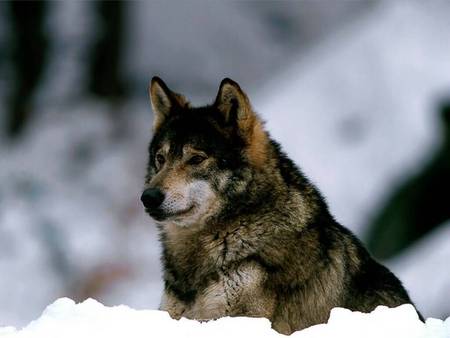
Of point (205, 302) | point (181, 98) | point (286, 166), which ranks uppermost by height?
point (181, 98)

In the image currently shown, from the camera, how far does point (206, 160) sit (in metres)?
8.03

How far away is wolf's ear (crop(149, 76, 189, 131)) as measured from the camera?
28.5 feet

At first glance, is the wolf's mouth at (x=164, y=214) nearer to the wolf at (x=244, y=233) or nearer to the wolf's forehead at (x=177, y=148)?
the wolf at (x=244, y=233)

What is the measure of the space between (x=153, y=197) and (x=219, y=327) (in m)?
1.69

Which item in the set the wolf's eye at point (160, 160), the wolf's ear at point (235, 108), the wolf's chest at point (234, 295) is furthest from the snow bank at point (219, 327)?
the wolf's ear at point (235, 108)

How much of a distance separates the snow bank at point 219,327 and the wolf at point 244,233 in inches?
46.5

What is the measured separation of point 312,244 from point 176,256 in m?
0.97

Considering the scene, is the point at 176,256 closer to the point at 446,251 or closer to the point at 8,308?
the point at 446,251

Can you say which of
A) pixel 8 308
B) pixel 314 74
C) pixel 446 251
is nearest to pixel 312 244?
pixel 446 251

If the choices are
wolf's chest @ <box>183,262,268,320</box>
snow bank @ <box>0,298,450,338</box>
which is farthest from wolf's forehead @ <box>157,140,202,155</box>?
snow bank @ <box>0,298,450,338</box>

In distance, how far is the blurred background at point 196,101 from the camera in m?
20.2

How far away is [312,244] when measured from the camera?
7863 mm

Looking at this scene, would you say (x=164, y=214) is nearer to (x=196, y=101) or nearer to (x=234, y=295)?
(x=234, y=295)

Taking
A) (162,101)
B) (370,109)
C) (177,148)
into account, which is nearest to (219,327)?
(177,148)
